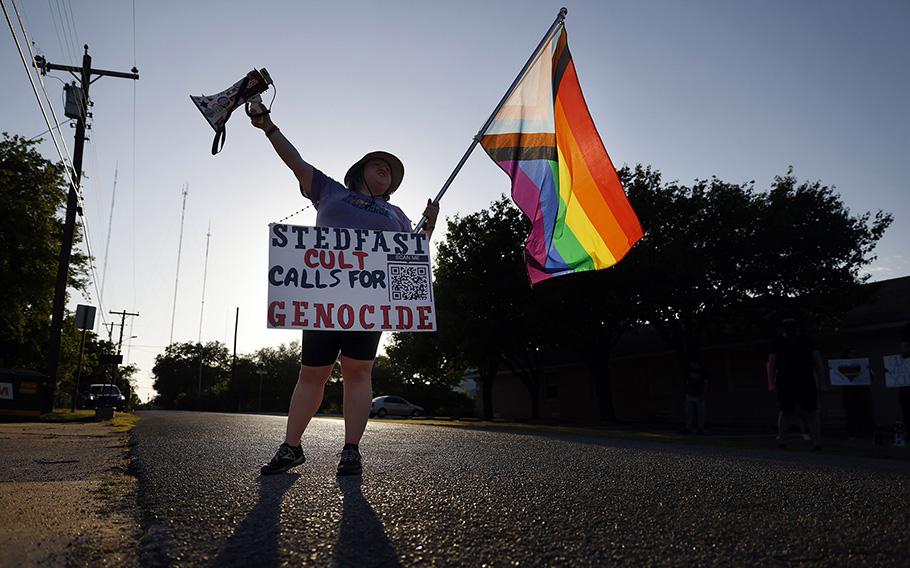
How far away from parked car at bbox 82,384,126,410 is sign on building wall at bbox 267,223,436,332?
1427 cm

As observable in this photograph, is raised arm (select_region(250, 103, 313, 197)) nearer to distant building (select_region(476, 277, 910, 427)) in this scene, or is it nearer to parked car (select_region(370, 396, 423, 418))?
distant building (select_region(476, 277, 910, 427))

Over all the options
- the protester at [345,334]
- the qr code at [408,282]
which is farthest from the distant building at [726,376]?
the protester at [345,334]

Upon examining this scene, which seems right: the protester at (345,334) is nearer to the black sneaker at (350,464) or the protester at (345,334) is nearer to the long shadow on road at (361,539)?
the black sneaker at (350,464)

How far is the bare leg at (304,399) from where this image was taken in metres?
3.78

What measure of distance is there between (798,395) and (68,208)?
19285mm

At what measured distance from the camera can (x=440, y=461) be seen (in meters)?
4.37

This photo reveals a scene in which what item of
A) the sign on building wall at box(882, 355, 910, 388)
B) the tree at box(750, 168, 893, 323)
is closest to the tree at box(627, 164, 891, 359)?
the tree at box(750, 168, 893, 323)

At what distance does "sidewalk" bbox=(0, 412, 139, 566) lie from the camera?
69.9 inches

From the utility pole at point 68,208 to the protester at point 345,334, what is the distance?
15.8 metres

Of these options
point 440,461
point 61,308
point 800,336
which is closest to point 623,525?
point 440,461

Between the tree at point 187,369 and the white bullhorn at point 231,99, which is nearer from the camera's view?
the white bullhorn at point 231,99

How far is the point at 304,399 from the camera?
3826 mm

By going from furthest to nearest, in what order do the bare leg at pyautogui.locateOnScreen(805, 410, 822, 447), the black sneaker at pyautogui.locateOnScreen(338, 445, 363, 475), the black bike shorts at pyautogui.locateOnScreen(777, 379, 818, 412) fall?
1. the black bike shorts at pyautogui.locateOnScreen(777, 379, 818, 412)
2. the bare leg at pyautogui.locateOnScreen(805, 410, 822, 447)
3. the black sneaker at pyautogui.locateOnScreen(338, 445, 363, 475)

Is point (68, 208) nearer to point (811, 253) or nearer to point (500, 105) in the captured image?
point (500, 105)
